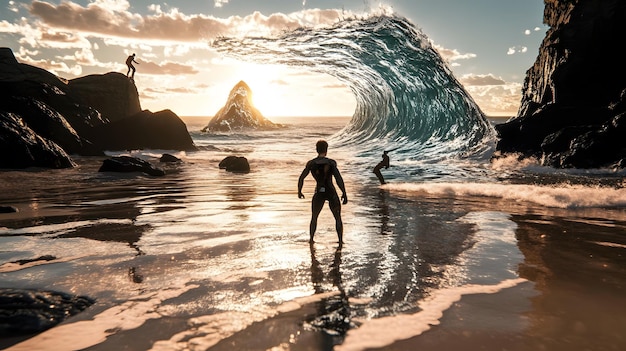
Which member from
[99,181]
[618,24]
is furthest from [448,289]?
[618,24]

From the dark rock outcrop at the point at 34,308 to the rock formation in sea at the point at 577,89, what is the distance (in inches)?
792

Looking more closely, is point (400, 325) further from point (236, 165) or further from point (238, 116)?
point (238, 116)

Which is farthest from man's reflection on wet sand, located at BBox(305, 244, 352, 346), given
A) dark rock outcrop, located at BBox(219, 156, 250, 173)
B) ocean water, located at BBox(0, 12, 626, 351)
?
dark rock outcrop, located at BBox(219, 156, 250, 173)

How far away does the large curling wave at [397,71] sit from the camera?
25.5 metres

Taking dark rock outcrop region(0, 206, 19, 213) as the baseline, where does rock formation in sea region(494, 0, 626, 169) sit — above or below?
above

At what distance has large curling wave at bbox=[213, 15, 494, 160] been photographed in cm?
2545

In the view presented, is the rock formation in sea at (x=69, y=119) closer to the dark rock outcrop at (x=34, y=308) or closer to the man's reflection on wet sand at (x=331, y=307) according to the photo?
the dark rock outcrop at (x=34, y=308)

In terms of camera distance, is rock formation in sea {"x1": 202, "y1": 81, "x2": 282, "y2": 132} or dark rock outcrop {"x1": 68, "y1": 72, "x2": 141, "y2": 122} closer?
dark rock outcrop {"x1": 68, "y1": 72, "x2": 141, "y2": 122}

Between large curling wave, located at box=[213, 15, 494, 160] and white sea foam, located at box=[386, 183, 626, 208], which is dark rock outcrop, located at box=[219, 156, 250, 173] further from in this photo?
large curling wave, located at box=[213, 15, 494, 160]

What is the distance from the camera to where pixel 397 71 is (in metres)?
30.6

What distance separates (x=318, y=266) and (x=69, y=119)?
84.2 ft

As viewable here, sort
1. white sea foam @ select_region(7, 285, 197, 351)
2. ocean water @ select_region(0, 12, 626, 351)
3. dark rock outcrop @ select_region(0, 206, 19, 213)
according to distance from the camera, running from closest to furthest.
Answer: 1. white sea foam @ select_region(7, 285, 197, 351)
2. ocean water @ select_region(0, 12, 626, 351)
3. dark rock outcrop @ select_region(0, 206, 19, 213)

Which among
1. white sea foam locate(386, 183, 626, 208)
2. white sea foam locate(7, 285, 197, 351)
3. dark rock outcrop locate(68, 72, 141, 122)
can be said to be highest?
dark rock outcrop locate(68, 72, 141, 122)

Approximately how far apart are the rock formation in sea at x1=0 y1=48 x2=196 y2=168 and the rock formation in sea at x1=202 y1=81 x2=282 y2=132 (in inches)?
2205
